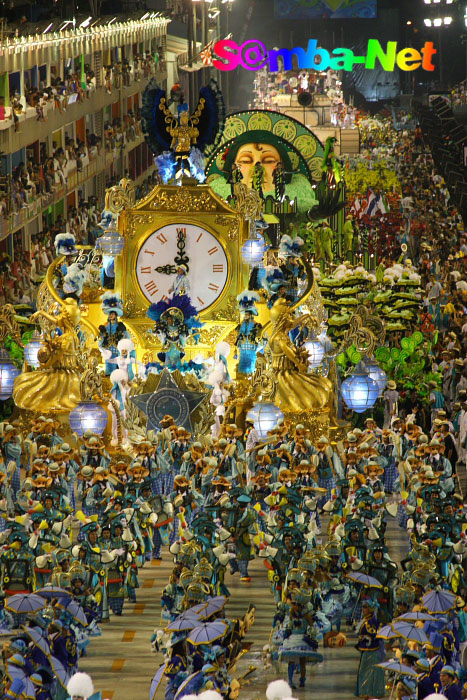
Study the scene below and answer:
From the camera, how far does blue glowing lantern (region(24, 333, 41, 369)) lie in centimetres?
2425

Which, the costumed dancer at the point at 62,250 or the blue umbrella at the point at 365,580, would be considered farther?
the costumed dancer at the point at 62,250

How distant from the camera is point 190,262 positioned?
81.1ft

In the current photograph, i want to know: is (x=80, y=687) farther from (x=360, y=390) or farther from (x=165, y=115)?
(x=165, y=115)

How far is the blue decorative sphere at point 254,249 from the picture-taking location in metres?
24.4

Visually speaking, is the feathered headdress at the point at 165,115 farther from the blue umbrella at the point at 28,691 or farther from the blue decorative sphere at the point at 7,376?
the blue umbrella at the point at 28,691

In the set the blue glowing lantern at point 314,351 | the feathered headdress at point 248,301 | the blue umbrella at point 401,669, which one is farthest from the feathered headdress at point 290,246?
the blue umbrella at point 401,669

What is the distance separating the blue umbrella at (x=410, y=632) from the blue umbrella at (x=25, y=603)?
3.32m

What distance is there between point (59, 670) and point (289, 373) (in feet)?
33.2

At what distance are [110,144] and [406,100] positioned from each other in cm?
5776

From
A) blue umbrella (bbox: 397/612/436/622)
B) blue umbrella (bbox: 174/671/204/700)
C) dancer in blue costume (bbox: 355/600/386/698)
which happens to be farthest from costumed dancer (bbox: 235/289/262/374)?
blue umbrella (bbox: 174/671/204/700)

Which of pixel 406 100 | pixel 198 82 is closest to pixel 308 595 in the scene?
pixel 198 82

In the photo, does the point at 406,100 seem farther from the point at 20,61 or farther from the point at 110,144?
the point at 20,61

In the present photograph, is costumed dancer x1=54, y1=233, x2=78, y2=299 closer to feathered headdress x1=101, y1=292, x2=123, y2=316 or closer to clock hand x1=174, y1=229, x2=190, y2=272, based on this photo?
feathered headdress x1=101, y1=292, x2=123, y2=316

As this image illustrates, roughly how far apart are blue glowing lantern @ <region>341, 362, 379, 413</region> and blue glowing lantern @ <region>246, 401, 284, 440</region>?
109 centimetres
